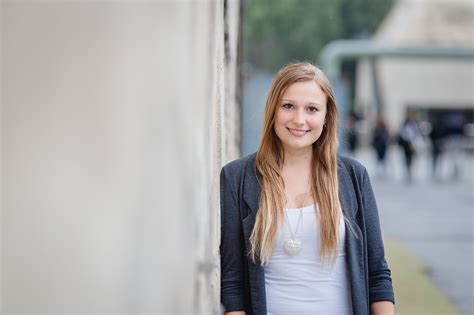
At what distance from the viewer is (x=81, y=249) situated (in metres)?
1.44

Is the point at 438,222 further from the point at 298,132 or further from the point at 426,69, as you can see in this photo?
the point at 426,69

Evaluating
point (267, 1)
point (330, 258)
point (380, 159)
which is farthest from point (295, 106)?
point (267, 1)

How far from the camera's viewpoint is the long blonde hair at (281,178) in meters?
2.31

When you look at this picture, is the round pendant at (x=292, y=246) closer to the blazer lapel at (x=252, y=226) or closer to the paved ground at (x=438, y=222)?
the blazer lapel at (x=252, y=226)

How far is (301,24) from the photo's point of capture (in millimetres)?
44844

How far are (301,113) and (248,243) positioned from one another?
1.45ft

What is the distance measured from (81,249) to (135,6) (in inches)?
18.7

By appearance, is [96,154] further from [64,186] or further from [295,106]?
[295,106]

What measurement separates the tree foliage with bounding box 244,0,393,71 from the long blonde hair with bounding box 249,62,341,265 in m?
40.4

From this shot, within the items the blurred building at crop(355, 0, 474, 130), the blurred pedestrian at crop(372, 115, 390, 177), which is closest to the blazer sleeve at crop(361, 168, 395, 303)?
the blurred pedestrian at crop(372, 115, 390, 177)

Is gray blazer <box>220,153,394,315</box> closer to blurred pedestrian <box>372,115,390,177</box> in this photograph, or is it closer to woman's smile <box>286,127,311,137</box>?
woman's smile <box>286,127,311,137</box>

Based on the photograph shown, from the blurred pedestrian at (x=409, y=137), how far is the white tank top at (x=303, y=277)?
1529cm

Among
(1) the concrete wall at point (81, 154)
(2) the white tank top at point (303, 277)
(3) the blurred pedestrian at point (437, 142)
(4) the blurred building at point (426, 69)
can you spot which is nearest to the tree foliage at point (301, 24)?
(4) the blurred building at point (426, 69)

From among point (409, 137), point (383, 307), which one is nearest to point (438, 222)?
point (409, 137)
